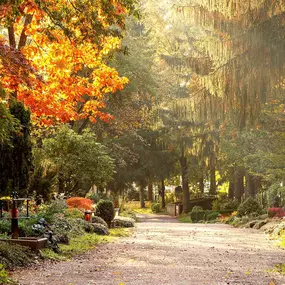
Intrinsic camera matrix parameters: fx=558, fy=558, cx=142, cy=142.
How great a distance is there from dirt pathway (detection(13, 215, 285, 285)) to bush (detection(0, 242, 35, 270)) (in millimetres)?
367

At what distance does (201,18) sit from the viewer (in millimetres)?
17344

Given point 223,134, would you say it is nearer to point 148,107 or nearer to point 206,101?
point 148,107

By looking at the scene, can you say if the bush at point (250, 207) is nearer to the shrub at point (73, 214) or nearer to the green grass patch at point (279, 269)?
the shrub at point (73, 214)

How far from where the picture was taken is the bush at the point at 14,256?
26.4ft

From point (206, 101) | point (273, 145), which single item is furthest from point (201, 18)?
point (273, 145)

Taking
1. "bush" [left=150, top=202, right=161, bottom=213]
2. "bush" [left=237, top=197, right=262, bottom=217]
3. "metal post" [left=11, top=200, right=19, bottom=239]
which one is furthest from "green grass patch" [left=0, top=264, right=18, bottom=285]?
"bush" [left=150, top=202, right=161, bottom=213]

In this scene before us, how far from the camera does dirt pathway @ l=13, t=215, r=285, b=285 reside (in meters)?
7.41

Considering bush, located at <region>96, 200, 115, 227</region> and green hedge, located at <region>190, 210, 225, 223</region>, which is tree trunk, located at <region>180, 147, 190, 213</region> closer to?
green hedge, located at <region>190, 210, 225, 223</region>

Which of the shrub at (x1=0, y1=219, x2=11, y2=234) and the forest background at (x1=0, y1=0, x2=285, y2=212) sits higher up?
the forest background at (x1=0, y1=0, x2=285, y2=212)

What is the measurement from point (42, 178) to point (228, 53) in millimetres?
7135

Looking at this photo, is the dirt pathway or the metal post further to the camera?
the metal post

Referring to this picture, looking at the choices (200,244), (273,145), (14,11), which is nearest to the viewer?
(14,11)

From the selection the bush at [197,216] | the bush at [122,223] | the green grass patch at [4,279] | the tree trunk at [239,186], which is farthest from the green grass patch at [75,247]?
the tree trunk at [239,186]

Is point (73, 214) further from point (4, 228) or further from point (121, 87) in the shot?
point (4, 228)
